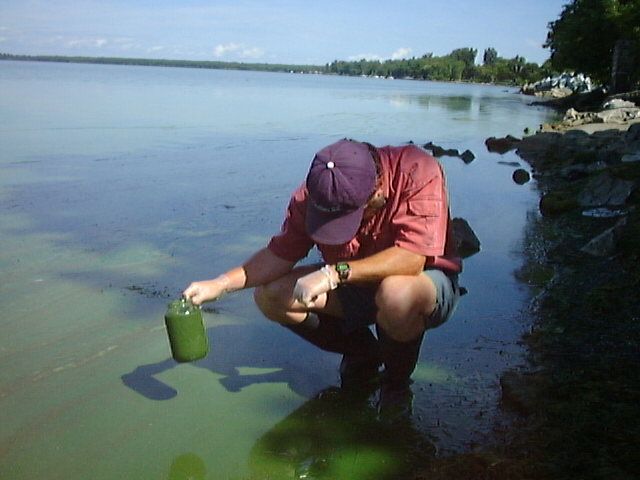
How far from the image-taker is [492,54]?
6161 inches

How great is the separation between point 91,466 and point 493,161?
11.8 meters

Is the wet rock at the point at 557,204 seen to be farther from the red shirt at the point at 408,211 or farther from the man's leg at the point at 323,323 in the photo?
the red shirt at the point at 408,211

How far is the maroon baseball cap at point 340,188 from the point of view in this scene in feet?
8.33

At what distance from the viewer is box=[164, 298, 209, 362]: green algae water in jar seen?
2871mm

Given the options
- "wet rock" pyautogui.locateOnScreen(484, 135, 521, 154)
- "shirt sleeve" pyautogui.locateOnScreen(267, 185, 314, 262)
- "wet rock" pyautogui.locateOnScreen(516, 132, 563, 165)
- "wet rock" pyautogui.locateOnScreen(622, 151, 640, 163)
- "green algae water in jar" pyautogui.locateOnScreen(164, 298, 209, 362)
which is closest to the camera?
"green algae water in jar" pyautogui.locateOnScreen(164, 298, 209, 362)

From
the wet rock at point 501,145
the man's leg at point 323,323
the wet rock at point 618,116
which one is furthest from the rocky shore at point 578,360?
the wet rock at point 618,116

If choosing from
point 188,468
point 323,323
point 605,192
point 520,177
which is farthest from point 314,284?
point 520,177

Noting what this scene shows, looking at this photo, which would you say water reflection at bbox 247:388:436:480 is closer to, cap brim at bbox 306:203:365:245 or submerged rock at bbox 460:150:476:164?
cap brim at bbox 306:203:365:245

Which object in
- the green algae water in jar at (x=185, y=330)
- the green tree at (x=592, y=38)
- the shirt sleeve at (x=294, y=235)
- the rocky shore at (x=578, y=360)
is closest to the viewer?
the rocky shore at (x=578, y=360)

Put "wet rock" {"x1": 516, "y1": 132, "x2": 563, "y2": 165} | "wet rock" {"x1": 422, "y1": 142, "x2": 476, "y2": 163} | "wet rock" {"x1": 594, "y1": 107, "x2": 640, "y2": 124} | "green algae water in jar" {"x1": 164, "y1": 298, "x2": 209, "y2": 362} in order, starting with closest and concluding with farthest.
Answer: "green algae water in jar" {"x1": 164, "y1": 298, "x2": 209, "y2": 362}, "wet rock" {"x1": 516, "y1": 132, "x2": 563, "y2": 165}, "wet rock" {"x1": 422, "y1": 142, "x2": 476, "y2": 163}, "wet rock" {"x1": 594, "y1": 107, "x2": 640, "y2": 124}

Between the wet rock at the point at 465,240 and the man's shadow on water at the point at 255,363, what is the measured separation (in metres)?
2.31

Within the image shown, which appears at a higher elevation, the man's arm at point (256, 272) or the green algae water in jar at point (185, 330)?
the man's arm at point (256, 272)

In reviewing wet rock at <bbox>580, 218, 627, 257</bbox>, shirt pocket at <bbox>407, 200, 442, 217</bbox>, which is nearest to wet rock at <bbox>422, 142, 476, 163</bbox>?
wet rock at <bbox>580, 218, 627, 257</bbox>

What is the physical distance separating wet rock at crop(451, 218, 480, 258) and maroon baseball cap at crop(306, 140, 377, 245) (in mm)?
3258
